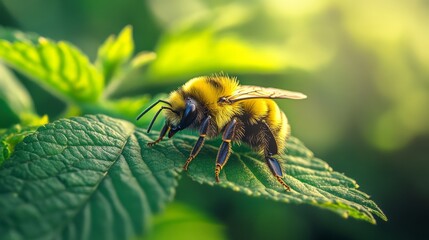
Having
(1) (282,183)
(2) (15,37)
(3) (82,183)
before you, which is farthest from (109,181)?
(2) (15,37)

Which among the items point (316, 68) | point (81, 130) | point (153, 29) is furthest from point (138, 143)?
point (316, 68)

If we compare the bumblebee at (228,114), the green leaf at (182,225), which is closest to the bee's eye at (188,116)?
the bumblebee at (228,114)

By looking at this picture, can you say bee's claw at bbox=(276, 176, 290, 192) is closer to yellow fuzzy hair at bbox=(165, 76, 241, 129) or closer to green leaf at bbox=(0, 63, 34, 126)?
yellow fuzzy hair at bbox=(165, 76, 241, 129)

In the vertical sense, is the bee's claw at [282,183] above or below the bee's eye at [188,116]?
below

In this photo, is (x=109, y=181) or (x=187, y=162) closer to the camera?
(x=109, y=181)

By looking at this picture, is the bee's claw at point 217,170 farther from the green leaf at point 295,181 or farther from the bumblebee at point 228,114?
the bumblebee at point 228,114

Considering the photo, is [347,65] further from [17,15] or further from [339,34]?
[17,15]

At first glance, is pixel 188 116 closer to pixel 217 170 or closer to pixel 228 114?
pixel 228 114
